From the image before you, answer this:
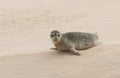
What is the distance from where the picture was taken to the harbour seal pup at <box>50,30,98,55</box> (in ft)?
21.0

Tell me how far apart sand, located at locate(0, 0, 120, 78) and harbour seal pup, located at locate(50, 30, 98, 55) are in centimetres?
14

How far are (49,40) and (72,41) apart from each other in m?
2.91

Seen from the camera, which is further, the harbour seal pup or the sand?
the harbour seal pup

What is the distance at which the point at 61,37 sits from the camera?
6602mm

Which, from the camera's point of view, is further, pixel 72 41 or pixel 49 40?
pixel 49 40

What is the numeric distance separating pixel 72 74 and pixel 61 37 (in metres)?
1.44

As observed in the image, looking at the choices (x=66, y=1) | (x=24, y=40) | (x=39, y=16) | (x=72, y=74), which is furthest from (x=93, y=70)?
(x=66, y=1)

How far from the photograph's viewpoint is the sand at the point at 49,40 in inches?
217

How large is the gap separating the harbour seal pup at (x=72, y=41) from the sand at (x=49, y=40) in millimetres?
139

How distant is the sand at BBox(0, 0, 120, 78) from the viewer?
5.52 metres

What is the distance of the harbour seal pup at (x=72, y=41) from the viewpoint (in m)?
6.41

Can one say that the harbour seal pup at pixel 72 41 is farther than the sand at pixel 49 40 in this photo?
Yes

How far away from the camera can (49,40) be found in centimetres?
961

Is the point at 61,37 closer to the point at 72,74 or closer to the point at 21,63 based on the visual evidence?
the point at 21,63
